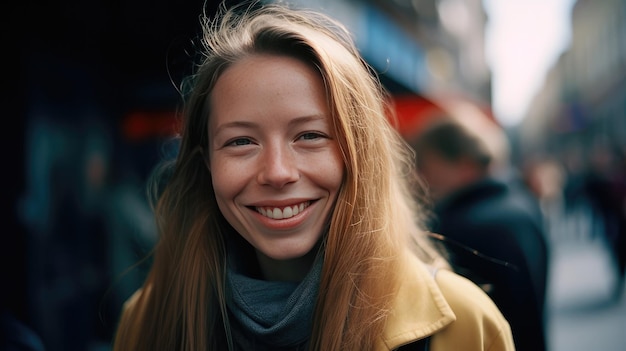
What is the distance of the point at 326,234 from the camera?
1422 millimetres

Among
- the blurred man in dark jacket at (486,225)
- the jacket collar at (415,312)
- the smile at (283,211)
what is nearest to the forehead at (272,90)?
the smile at (283,211)

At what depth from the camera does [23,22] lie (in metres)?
3.76

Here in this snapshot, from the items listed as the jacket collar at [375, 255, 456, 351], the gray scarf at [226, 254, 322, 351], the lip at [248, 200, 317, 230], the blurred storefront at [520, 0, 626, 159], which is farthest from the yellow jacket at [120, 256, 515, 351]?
the blurred storefront at [520, 0, 626, 159]

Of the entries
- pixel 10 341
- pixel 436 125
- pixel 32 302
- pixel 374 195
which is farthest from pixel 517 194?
pixel 32 302

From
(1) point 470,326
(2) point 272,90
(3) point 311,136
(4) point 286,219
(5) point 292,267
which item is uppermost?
(2) point 272,90

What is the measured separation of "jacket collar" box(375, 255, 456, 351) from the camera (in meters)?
1.32

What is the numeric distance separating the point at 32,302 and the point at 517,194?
3414mm

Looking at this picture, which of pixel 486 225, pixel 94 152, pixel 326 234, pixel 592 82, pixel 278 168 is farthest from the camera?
pixel 592 82

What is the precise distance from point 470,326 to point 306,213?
51cm

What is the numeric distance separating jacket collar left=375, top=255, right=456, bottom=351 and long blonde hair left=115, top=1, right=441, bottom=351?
1.4 inches

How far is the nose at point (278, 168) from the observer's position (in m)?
1.27

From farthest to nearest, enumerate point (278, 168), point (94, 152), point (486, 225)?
point (94, 152), point (486, 225), point (278, 168)

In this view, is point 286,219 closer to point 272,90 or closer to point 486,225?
point 272,90

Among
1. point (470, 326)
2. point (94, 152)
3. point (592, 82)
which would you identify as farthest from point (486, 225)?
point (592, 82)
